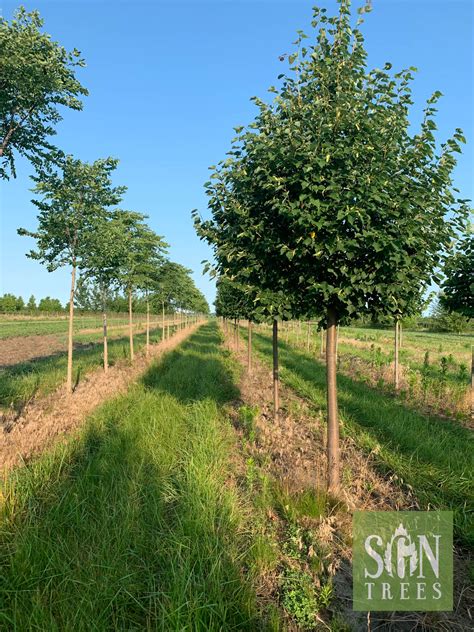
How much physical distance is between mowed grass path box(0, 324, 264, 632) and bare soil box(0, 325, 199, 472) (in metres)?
0.42

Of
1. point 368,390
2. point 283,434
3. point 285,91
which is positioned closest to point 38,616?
point 283,434

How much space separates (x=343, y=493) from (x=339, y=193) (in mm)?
3605

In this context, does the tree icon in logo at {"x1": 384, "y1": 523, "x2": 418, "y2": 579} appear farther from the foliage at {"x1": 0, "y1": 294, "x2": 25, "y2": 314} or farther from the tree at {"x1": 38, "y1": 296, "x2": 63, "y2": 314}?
the tree at {"x1": 38, "y1": 296, "x2": 63, "y2": 314}

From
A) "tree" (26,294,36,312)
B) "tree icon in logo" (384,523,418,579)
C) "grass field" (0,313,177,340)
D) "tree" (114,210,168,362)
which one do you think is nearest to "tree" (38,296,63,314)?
"tree" (26,294,36,312)

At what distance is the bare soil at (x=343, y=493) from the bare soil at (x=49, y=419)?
10.9ft

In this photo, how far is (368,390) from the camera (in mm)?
11141

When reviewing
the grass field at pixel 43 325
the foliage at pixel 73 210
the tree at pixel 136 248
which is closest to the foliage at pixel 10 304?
the grass field at pixel 43 325

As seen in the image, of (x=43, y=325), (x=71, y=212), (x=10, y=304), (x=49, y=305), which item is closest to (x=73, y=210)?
(x=71, y=212)

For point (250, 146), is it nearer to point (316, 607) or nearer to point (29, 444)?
point (316, 607)

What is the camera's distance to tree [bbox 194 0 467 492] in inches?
156

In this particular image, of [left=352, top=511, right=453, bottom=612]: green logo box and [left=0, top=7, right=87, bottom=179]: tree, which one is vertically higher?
[left=0, top=7, right=87, bottom=179]: tree

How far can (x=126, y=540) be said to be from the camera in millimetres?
3336

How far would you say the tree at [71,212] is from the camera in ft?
31.2

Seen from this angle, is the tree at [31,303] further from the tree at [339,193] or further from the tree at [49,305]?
the tree at [339,193]
